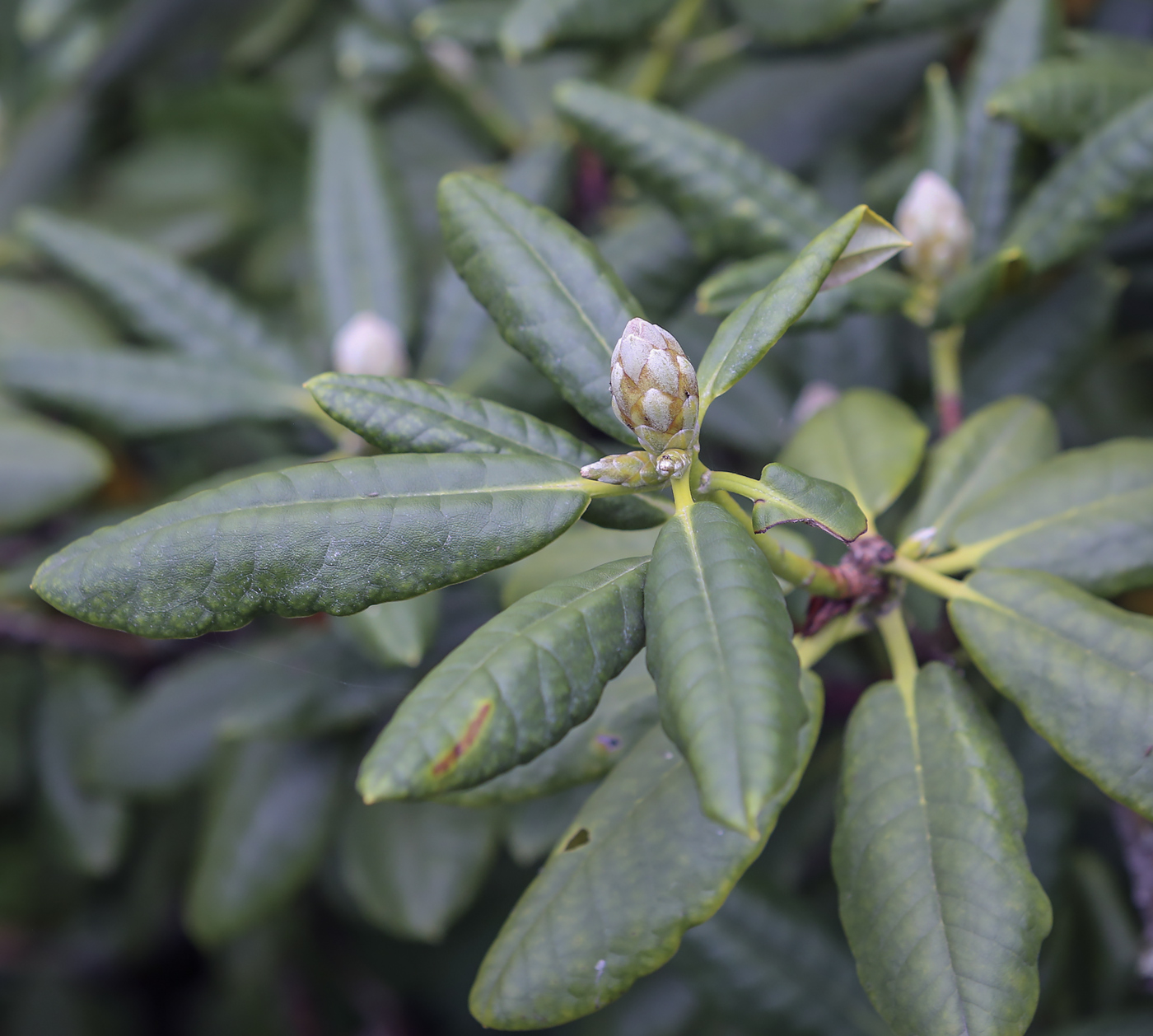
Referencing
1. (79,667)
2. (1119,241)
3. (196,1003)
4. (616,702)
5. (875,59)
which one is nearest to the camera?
(616,702)

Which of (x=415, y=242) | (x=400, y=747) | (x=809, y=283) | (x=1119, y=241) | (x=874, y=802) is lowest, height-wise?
(x=874, y=802)

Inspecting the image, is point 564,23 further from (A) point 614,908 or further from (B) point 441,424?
(A) point 614,908

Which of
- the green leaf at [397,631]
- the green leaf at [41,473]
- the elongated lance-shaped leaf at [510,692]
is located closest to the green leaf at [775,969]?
the green leaf at [397,631]

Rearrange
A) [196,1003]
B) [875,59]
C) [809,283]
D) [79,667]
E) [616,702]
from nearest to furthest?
1. [809,283]
2. [616,702]
3. [875,59]
4. [79,667]
5. [196,1003]

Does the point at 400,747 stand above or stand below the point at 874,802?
above

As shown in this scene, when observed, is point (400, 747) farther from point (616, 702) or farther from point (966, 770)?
point (966, 770)

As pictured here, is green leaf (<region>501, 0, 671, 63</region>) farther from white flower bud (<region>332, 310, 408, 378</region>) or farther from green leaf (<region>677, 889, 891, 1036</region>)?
green leaf (<region>677, 889, 891, 1036</region>)

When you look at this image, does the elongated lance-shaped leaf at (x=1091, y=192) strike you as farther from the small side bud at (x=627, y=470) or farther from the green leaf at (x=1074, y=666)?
the small side bud at (x=627, y=470)

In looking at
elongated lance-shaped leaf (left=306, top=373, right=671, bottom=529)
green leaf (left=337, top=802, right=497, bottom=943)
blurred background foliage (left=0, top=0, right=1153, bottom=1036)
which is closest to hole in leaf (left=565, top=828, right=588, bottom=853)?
blurred background foliage (left=0, top=0, right=1153, bottom=1036)

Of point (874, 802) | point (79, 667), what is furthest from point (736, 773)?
point (79, 667)
